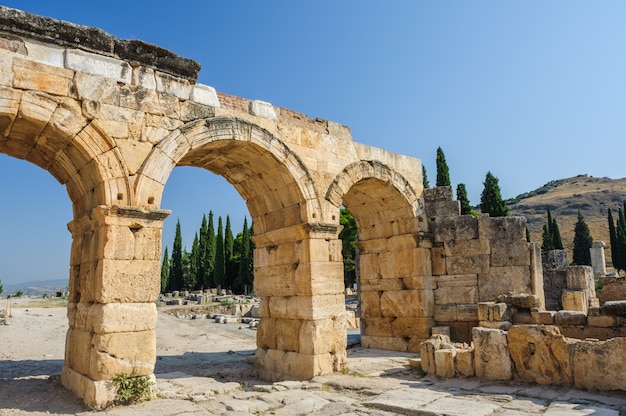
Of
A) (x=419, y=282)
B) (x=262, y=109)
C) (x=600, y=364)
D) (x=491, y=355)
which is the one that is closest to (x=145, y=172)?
(x=262, y=109)

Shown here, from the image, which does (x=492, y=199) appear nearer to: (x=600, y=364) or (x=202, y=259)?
(x=600, y=364)

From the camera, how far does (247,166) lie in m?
8.30

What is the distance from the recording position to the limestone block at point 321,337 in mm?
7328

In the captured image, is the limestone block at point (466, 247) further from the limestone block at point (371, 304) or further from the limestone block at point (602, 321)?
the limestone block at point (602, 321)

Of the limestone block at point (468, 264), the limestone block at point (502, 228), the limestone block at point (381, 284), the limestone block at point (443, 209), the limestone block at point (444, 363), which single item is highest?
the limestone block at point (443, 209)

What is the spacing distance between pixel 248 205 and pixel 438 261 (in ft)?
14.2

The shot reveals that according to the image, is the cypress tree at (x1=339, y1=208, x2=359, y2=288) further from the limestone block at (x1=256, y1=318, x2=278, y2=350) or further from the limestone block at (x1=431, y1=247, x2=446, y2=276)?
the limestone block at (x1=256, y1=318, x2=278, y2=350)

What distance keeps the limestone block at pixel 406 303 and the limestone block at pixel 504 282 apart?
111cm

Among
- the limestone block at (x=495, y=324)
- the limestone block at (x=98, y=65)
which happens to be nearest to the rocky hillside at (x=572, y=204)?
the limestone block at (x=495, y=324)

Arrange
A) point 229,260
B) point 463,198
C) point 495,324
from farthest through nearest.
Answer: point 229,260 → point 463,198 → point 495,324

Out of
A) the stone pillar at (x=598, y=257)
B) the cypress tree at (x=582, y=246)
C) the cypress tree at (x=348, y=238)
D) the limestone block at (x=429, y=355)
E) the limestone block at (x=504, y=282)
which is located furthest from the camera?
the cypress tree at (x=582, y=246)

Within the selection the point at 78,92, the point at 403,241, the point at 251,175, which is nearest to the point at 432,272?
the point at 403,241

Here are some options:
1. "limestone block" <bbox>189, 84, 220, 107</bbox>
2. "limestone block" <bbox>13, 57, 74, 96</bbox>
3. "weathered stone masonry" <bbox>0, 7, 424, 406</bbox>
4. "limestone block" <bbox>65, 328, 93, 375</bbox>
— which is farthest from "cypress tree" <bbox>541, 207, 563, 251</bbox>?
"limestone block" <bbox>13, 57, 74, 96</bbox>

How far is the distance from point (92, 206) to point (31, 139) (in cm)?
120
